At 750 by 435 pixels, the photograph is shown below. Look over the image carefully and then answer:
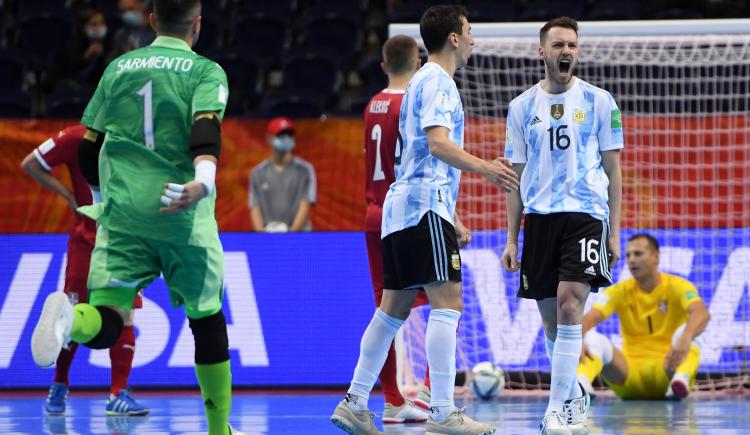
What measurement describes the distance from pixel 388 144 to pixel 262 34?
28.7ft

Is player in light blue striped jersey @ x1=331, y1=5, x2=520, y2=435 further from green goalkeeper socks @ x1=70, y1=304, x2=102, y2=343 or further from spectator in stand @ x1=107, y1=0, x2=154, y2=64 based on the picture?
spectator in stand @ x1=107, y1=0, x2=154, y2=64

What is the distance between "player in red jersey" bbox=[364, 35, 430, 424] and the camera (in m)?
7.55

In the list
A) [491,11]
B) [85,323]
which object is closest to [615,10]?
[491,11]

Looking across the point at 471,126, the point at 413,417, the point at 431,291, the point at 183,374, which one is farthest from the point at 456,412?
the point at 471,126

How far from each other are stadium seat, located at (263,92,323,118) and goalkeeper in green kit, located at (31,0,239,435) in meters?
8.41

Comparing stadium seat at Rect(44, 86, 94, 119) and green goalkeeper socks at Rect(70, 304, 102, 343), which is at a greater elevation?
stadium seat at Rect(44, 86, 94, 119)

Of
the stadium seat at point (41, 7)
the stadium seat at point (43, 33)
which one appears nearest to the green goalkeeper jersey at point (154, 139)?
the stadium seat at point (43, 33)

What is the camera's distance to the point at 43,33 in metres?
15.9

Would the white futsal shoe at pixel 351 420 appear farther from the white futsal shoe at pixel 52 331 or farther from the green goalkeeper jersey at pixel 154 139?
the white futsal shoe at pixel 52 331

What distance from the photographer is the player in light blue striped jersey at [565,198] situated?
635cm

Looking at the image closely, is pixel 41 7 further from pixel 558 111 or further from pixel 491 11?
pixel 558 111

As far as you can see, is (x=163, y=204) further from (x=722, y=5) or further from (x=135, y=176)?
(x=722, y=5)

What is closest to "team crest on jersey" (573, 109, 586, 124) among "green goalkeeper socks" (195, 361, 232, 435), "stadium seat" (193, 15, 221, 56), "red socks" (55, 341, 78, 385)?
"green goalkeeper socks" (195, 361, 232, 435)

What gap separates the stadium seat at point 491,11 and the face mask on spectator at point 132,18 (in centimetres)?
419
